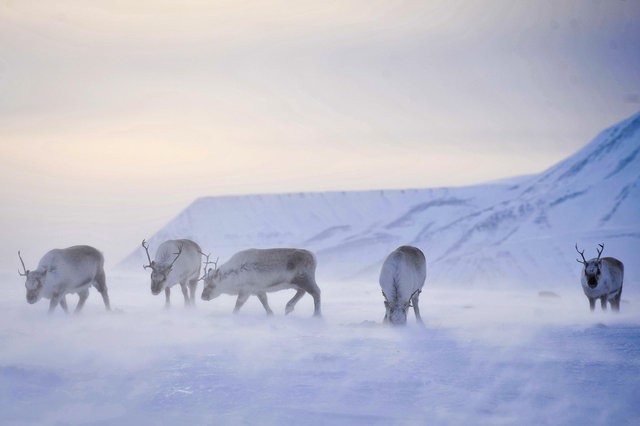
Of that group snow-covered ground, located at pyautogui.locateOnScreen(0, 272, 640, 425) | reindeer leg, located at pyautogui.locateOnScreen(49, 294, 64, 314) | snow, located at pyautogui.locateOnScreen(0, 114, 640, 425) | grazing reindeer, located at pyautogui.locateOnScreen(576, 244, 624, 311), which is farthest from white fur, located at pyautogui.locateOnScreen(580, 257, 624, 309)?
reindeer leg, located at pyautogui.locateOnScreen(49, 294, 64, 314)

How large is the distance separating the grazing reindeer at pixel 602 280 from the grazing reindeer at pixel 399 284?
16.5 ft

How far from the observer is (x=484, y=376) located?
12664 mm

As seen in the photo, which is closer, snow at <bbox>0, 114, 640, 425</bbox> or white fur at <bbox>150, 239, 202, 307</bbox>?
snow at <bbox>0, 114, 640, 425</bbox>

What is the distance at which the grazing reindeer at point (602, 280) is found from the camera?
21.6 meters

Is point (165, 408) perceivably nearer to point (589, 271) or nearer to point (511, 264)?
point (589, 271)

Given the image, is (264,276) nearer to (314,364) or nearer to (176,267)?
(176,267)

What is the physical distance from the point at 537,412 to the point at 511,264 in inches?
1972

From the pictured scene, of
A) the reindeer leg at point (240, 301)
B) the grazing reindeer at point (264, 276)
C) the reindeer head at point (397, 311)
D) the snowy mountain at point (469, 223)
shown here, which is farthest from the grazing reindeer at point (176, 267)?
the snowy mountain at point (469, 223)

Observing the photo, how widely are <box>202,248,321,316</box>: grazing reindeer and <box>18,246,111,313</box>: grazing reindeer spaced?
274 cm

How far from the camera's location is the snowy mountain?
59312 millimetres

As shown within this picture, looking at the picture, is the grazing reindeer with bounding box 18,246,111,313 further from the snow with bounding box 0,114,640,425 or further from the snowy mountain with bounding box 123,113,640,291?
the snowy mountain with bounding box 123,113,640,291

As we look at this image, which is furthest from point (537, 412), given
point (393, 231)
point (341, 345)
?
point (393, 231)

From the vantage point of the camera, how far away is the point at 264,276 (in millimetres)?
19703

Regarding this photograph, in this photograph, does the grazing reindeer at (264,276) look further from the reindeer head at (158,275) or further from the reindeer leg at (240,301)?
the reindeer head at (158,275)
